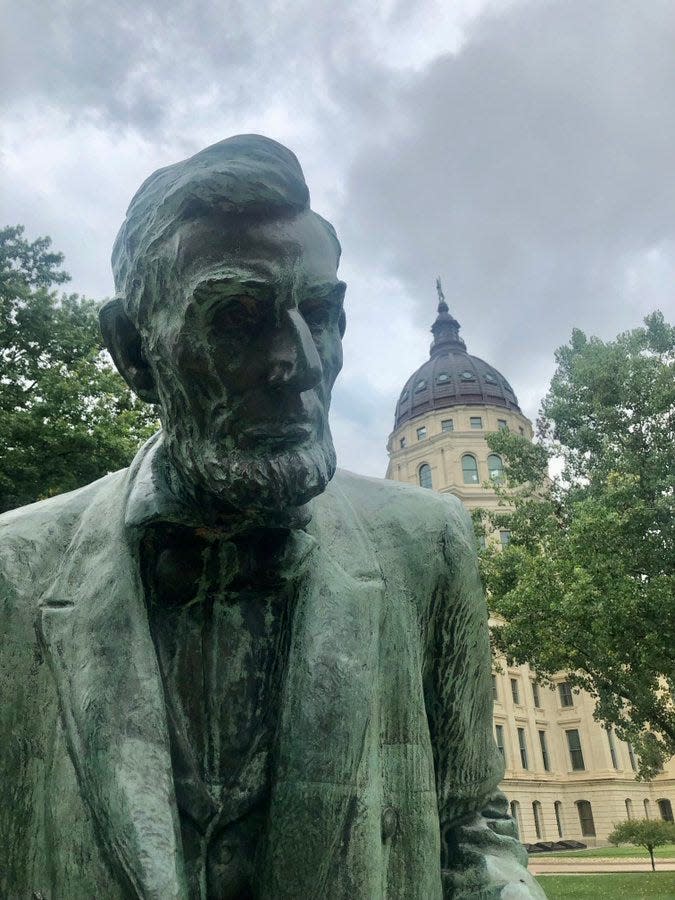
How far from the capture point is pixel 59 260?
1866cm

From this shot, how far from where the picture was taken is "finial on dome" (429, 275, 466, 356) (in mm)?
77438

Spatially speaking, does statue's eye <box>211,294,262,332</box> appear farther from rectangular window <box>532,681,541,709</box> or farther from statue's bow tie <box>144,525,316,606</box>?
rectangular window <box>532,681,541,709</box>

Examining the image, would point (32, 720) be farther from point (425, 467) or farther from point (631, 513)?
point (425, 467)

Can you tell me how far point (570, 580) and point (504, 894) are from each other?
14.0 m

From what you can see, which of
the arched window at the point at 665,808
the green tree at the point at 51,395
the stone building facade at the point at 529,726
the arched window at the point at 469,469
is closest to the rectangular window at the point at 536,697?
the stone building facade at the point at 529,726

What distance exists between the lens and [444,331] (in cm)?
7988

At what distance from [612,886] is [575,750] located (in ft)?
119

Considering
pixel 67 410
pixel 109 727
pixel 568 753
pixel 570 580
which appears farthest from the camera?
pixel 568 753

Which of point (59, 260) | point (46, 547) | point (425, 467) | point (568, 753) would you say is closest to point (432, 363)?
point (425, 467)

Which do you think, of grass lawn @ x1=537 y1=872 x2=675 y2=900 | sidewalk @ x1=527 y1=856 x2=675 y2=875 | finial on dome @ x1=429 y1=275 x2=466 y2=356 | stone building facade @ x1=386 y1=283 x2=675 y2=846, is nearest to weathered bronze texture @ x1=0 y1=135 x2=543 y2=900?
grass lawn @ x1=537 y1=872 x2=675 y2=900

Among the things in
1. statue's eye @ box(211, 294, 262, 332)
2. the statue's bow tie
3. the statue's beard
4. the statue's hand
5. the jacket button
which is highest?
statue's eye @ box(211, 294, 262, 332)

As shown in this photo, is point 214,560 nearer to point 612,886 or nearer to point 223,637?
point 223,637

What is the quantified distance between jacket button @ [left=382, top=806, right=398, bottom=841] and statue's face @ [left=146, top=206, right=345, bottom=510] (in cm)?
55

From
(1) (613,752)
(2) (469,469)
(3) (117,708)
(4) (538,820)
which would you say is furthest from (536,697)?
(3) (117,708)
